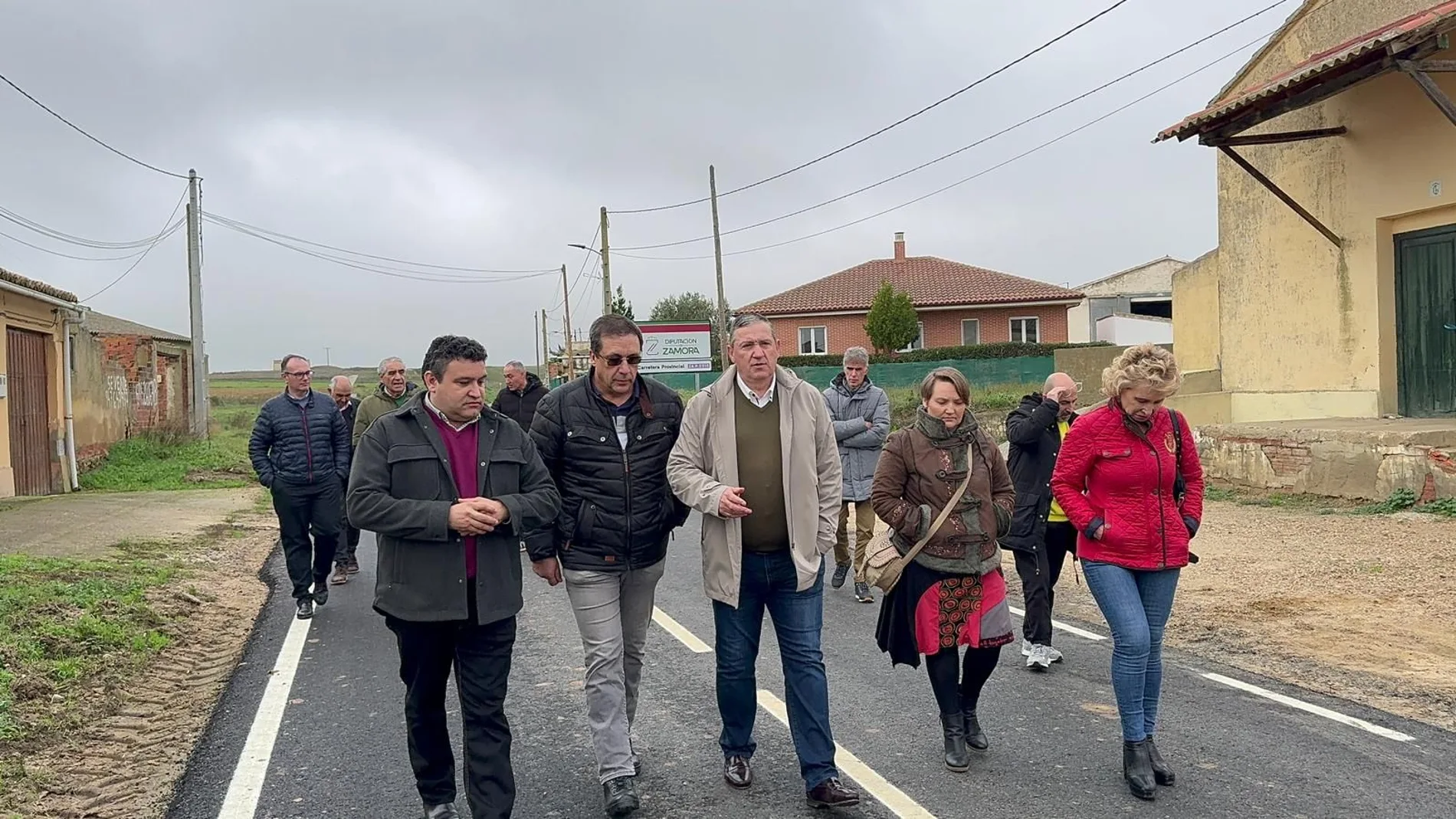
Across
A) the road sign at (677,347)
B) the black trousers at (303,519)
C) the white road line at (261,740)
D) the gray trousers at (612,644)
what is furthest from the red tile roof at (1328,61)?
the road sign at (677,347)

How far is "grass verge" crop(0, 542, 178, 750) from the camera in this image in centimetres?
559

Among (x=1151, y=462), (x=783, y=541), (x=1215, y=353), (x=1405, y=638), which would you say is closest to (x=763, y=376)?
(x=783, y=541)

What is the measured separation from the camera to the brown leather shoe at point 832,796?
425 centimetres

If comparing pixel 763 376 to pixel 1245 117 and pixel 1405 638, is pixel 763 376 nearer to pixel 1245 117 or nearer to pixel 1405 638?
pixel 1405 638

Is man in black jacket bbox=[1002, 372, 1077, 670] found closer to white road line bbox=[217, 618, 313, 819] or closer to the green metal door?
white road line bbox=[217, 618, 313, 819]

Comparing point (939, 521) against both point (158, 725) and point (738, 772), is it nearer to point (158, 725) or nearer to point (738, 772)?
point (738, 772)

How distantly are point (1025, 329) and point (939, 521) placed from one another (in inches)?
1644

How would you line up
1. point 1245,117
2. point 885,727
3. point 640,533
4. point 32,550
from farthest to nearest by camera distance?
1. point 1245,117
2. point 32,550
3. point 885,727
4. point 640,533

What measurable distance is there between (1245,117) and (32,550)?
14.2m

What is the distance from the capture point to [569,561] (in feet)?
14.9

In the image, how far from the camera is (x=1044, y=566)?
6195 millimetres

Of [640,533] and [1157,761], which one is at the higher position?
[640,533]

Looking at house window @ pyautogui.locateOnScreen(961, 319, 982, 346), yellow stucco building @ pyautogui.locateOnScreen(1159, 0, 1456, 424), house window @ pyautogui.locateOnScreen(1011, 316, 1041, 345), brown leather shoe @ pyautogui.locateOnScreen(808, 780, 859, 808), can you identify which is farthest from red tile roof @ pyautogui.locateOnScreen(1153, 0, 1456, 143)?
house window @ pyautogui.locateOnScreen(1011, 316, 1041, 345)

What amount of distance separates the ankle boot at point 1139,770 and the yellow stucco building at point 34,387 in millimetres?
16151
